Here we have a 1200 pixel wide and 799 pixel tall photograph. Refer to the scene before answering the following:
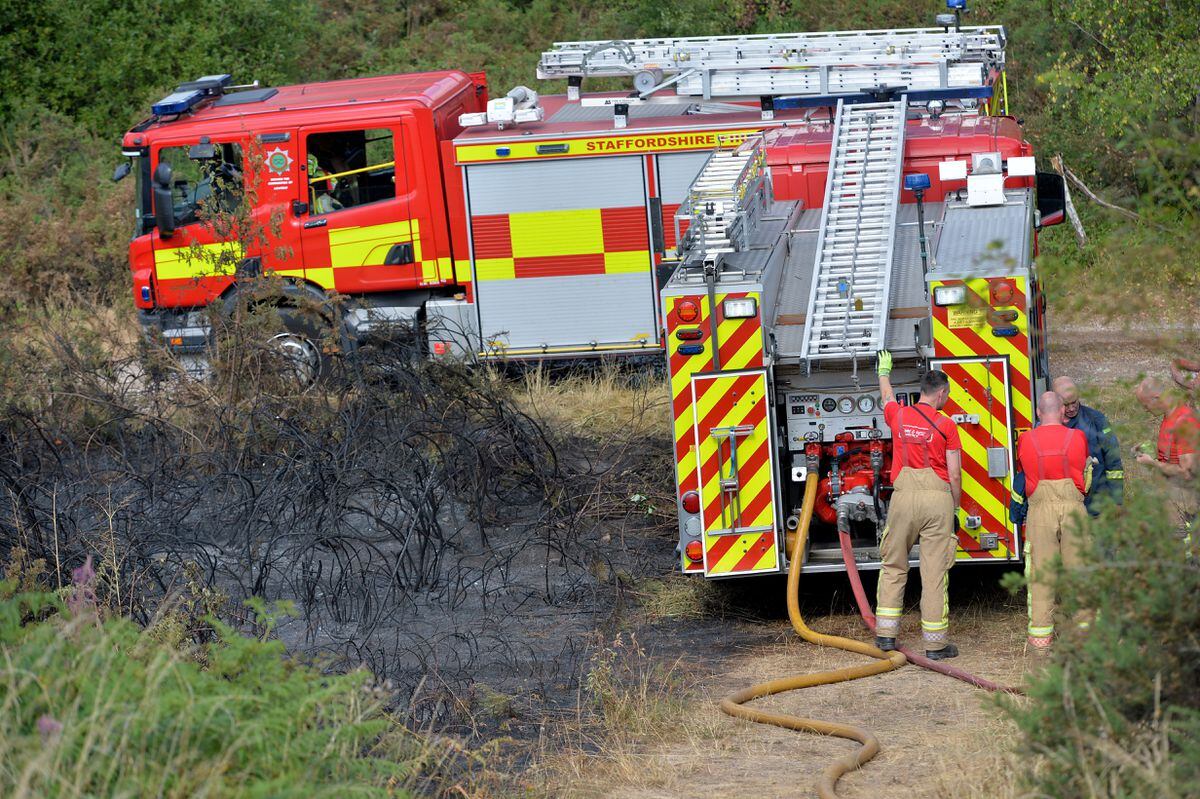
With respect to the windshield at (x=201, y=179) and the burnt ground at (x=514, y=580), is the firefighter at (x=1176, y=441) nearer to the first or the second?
the burnt ground at (x=514, y=580)

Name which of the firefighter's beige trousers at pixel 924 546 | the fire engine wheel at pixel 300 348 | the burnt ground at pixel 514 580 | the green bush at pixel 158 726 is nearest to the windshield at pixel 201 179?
the fire engine wheel at pixel 300 348

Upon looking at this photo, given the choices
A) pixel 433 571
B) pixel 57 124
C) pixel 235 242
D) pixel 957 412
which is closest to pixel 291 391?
pixel 235 242

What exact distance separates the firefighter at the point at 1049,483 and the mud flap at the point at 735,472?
1.29 m

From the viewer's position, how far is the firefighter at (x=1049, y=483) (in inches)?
286

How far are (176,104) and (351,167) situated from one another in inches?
68.2

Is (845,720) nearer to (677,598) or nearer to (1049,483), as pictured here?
(1049,483)

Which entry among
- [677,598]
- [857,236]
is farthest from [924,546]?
[857,236]

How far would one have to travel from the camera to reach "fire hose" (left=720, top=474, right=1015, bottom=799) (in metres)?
5.92

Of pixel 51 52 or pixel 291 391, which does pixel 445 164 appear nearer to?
pixel 291 391

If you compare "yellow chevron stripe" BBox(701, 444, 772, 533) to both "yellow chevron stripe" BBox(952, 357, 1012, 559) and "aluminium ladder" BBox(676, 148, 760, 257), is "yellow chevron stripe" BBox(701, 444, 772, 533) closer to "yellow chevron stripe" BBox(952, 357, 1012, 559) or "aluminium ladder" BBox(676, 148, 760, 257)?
"yellow chevron stripe" BBox(952, 357, 1012, 559)

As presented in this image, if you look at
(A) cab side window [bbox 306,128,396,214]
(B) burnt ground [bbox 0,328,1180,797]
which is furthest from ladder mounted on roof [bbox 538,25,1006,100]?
(B) burnt ground [bbox 0,328,1180,797]

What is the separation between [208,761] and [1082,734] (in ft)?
8.17

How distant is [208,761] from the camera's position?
4.18 meters

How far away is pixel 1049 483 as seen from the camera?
7.32m
